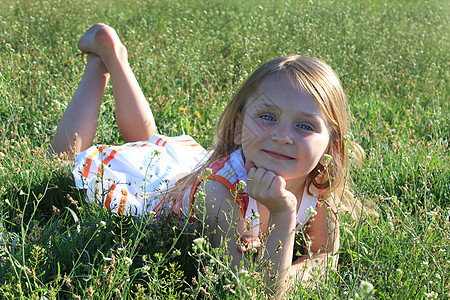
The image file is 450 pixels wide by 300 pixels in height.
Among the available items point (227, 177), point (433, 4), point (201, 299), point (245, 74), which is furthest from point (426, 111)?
point (433, 4)

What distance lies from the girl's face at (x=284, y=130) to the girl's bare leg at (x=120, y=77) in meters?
1.24

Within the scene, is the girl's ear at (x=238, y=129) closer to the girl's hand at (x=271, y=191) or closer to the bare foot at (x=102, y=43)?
the girl's hand at (x=271, y=191)

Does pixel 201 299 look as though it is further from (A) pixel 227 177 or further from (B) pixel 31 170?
(B) pixel 31 170

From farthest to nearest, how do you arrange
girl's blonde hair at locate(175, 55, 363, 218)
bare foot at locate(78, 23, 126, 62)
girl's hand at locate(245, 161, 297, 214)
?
1. bare foot at locate(78, 23, 126, 62)
2. girl's blonde hair at locate(175, 55, 363, 218)
3. girl's hand at locate(245, 161, 297, 214)

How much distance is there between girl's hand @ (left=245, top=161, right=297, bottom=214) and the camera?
2.02m

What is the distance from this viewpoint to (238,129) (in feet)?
8.26

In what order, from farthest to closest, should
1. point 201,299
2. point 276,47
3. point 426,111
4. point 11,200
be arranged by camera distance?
point 276,47
point 426,111
point 11,200
point 201,299

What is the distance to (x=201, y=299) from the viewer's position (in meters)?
1.92

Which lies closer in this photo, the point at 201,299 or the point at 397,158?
the point at 201,299

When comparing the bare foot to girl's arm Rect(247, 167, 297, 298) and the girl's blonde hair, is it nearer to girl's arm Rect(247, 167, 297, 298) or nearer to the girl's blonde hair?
the girl's blonde hair

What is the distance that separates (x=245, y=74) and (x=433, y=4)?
20.5ft

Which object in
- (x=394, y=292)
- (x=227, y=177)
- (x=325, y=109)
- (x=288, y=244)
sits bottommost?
(x=394, y=292)

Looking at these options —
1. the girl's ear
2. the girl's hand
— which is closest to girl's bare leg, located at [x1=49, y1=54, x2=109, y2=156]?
the girl's ear

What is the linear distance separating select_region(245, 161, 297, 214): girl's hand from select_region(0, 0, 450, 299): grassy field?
0.96 feet
